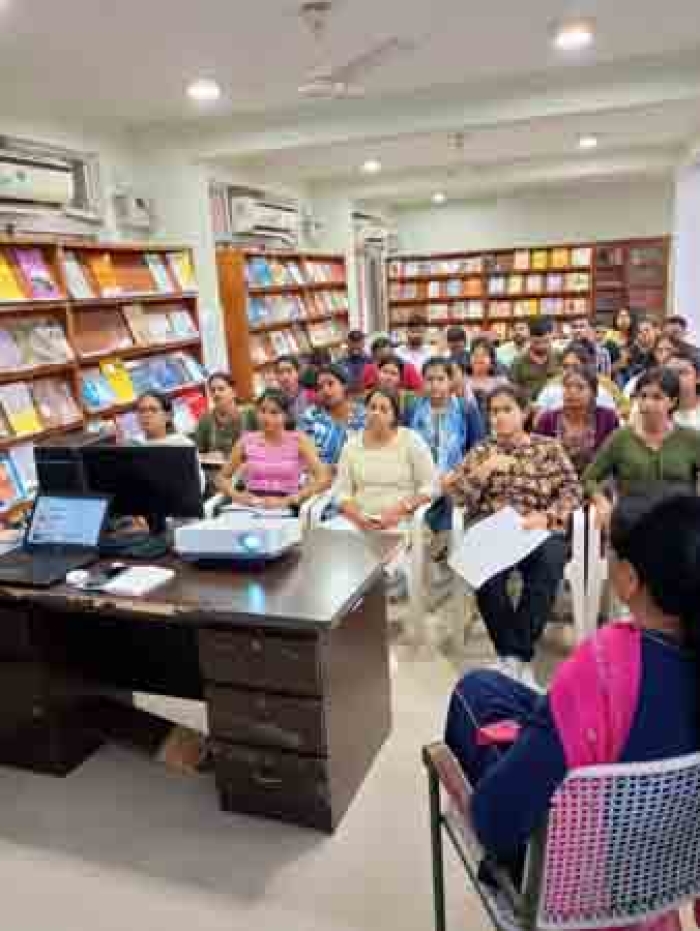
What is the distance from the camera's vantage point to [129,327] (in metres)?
4.79

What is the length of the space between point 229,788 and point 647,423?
7.07 ft

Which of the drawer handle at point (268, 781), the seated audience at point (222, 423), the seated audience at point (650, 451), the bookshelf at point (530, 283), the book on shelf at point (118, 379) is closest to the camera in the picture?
the drawer handle at point (268, 781)

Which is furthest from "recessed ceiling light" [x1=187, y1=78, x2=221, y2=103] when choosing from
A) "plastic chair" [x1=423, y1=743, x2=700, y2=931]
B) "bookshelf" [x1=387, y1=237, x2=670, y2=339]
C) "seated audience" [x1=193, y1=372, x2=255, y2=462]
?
"bookshelf" [x1=387, y1=237, x2=670, y2=339]

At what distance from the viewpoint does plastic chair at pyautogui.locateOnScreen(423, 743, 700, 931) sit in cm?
109

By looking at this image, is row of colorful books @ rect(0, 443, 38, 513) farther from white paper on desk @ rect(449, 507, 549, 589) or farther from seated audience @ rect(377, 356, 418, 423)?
white paper on desk @ rect(449, 507, 549, 589)

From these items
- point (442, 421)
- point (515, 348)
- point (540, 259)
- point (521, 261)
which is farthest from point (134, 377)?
point (540, 259)

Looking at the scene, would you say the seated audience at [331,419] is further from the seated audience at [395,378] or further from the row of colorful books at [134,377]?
the row of colorful books at [134,377]

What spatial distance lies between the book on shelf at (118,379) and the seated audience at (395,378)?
1599 millimetres

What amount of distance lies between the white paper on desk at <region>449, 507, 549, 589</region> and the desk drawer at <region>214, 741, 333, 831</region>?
38.9 inches

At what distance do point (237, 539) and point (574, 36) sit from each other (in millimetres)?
3397

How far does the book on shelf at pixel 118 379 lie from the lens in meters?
4.56

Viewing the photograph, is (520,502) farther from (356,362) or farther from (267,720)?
(356,362)

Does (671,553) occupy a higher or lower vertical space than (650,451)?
higher

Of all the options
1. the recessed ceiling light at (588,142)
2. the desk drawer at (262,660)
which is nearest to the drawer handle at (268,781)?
the desk drawer at (262,660)
